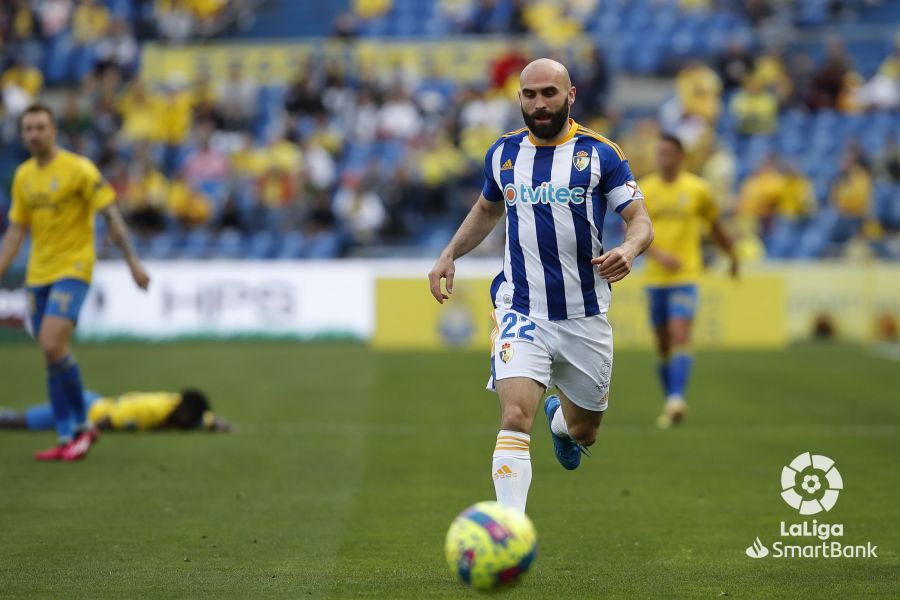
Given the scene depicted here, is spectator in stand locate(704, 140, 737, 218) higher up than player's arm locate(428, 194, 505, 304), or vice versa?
player's arm locate(428, 194, 505, 304)

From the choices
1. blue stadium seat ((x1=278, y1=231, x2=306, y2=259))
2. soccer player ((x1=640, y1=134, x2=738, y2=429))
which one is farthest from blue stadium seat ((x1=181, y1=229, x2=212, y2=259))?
soccer player ((x1=640, y1=134, x2=738, y2=429))

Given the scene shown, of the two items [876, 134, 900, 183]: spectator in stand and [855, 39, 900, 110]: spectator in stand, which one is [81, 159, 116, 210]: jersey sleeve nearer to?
[876, 134, 900, 183]: spectator in stand

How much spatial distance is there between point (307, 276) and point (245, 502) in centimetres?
1462

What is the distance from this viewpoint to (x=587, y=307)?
7.26 metres

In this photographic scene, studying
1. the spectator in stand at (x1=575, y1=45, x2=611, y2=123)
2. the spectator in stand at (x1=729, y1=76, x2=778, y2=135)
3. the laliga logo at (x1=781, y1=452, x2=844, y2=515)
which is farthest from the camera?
the spectator in stand at (x1=729, y1=76, x2=778, y2=135)

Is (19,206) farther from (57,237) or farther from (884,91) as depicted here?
(884,91)

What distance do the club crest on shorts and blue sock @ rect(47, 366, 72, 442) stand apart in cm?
493

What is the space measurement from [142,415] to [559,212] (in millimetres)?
6539

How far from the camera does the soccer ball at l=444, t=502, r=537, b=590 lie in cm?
588

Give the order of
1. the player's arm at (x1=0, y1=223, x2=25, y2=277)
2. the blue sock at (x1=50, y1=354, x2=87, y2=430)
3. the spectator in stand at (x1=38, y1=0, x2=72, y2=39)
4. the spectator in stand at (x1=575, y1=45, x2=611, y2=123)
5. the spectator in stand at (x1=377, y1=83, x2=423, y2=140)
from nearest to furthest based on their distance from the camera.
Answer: the player's arm at (x1=0, y1=223, x2=25, y2=277) < the blue sock at (x1=50, y1=354, x2=87, y2=430) < the spectator in stand at (x1=575, y1=45, x2=611, y2=123) < the spectator in stand at (x1=377, y1=83, x2=423, y2=140) < the spectator in stand at (x1=38, y1=0, x2=72, y2=39)

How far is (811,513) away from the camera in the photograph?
8.52 m

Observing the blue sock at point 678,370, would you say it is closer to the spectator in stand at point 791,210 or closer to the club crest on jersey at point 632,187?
the club crest on jersey at point 632,187

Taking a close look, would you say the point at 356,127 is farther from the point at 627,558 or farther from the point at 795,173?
the point at 627,558

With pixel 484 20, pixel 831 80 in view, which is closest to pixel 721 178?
pixel 831 80
